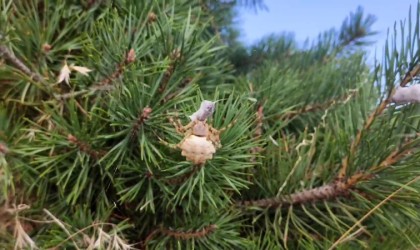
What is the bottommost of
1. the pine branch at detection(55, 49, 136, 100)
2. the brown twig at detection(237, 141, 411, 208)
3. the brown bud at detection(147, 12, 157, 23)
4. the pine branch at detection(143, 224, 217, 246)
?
the pine branch at detection(143, 224, 217, 246)

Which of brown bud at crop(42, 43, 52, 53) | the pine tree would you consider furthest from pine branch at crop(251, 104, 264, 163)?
brown bud at crop(42, 43, 52, 53)

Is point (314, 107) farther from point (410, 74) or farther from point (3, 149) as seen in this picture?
point (3, 149)

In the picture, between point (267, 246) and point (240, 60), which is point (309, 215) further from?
point (240, 60)

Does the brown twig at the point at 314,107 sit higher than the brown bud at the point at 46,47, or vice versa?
the brown bud at the point at 46,47

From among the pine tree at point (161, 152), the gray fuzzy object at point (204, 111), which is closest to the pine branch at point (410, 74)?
the pine tree at point (161, 152)

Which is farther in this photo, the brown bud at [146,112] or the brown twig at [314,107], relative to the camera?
the brown twig at [314,107]

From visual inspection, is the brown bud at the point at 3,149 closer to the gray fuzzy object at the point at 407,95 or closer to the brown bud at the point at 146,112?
the brown bud at the point at 146,112

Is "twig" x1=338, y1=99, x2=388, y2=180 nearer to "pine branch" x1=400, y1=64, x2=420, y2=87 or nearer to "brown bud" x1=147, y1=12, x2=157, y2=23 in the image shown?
"pine branch" x1=400, y1=64, x2=420, y2=87

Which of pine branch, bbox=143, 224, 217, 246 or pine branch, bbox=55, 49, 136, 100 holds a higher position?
pine branch, bbox=55, 49, 136, 100
